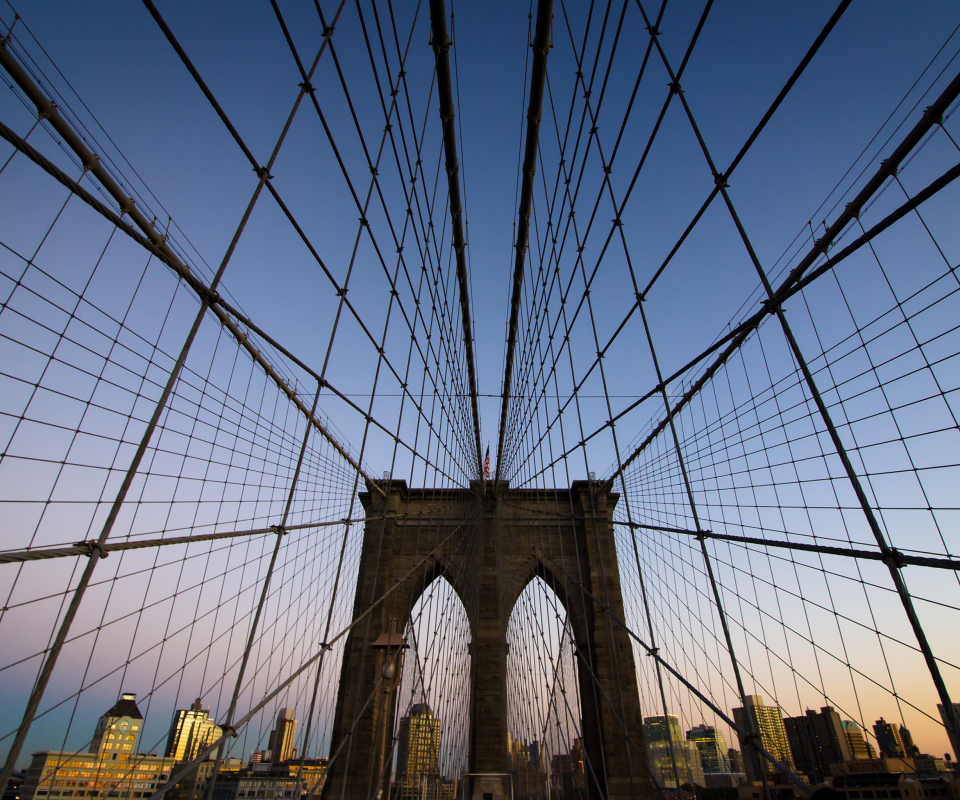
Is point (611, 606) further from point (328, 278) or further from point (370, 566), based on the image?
point (328, 278)

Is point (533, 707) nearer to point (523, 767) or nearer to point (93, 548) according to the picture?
point (523, 767)

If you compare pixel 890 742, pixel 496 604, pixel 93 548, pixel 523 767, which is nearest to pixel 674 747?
A: pixel 890 742

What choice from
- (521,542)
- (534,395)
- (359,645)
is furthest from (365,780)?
(534,395)

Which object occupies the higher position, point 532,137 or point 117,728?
point 532,137

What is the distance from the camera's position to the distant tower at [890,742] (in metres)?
3.07

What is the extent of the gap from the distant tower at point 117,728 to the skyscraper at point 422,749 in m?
4.83

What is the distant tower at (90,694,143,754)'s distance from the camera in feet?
15.2

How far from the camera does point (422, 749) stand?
1162 cm

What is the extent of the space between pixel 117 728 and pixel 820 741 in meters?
8.34

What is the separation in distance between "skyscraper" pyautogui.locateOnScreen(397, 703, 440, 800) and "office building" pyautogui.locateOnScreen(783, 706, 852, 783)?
7.38m

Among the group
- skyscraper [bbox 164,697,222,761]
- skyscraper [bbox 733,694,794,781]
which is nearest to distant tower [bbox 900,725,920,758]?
skyscraper [bbox 733,694,794,781]

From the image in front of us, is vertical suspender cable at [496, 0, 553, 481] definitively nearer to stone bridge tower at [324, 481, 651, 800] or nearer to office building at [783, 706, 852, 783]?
stone bridge tower at [324, 481, 651, 800]

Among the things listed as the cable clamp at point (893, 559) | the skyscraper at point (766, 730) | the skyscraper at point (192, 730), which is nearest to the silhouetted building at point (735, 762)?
the skyscraper at point (766, 730)

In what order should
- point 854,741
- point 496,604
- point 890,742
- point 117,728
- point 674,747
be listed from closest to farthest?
point 890,742
point 854,741
point 674,747
point 117,728
point 496,604
